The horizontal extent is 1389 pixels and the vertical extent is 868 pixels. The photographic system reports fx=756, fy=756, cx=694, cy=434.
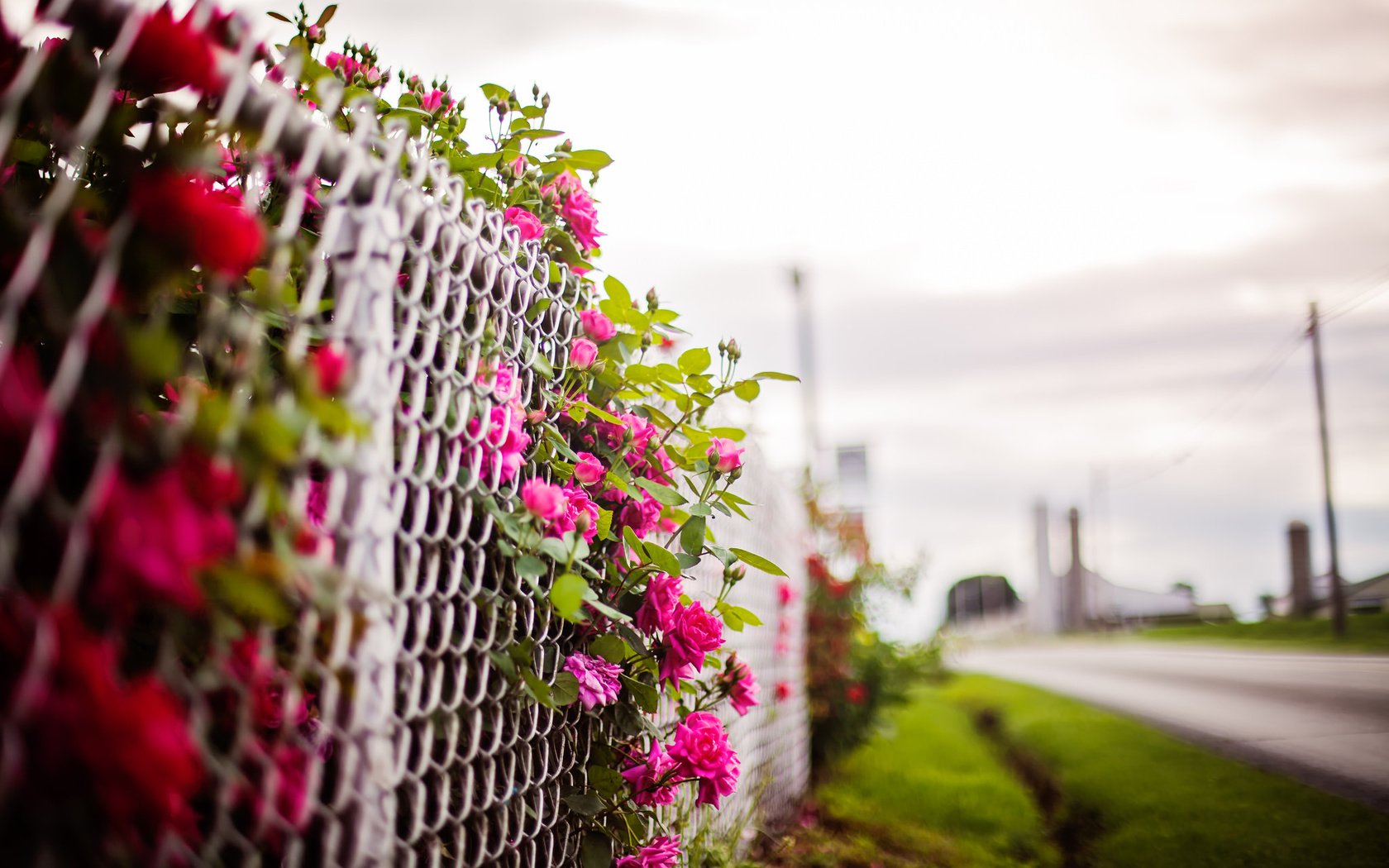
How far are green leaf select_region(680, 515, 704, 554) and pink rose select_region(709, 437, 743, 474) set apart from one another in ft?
0.53

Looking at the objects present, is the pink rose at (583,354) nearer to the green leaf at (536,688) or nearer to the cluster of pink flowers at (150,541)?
the green leaf at (536,688)

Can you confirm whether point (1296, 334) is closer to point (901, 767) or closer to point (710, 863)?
point (901, 767)

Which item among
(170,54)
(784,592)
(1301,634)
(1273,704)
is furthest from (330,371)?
(1301,634)

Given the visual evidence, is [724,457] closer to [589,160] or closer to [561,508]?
[561,508]

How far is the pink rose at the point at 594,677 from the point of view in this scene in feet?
4.52

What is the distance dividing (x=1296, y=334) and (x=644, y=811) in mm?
18074

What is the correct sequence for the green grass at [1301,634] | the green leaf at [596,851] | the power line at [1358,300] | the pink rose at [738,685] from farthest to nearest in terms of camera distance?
the green grass at [1301,634], the power line at [1358,300], the pink rose at [738,685], the green leaf at [596,851]

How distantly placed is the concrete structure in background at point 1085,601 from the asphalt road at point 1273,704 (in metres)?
23.9

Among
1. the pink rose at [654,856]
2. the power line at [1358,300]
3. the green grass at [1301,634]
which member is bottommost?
the green grass at [1301,634]

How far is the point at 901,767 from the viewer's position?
5.52 meters

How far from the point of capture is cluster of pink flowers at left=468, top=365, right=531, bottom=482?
1.16 metres

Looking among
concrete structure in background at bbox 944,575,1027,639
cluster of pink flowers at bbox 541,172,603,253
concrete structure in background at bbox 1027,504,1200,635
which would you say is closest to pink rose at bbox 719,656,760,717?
A: cluster of pink flowers at bbox 541,172,603,253

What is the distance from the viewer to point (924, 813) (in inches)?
168

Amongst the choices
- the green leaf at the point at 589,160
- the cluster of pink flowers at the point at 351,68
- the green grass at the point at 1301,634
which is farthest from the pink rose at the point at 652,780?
the green grass at the point at 1301,634
